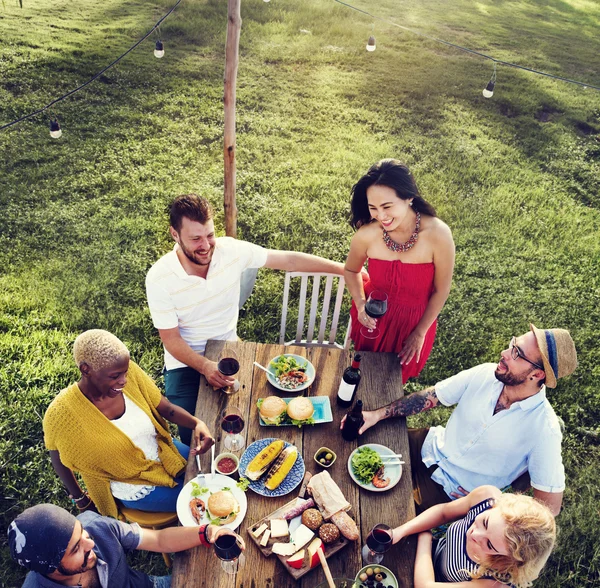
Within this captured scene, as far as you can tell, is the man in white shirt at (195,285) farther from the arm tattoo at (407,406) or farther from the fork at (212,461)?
the arm tattoo at (407,406)

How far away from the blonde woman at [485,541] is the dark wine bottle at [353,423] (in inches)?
19.6

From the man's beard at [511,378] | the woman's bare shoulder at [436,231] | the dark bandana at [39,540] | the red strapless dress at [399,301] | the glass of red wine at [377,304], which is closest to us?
the dark bandana at [39,540]

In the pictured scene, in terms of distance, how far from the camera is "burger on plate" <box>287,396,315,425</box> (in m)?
2.71

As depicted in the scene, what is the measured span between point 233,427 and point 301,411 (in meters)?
0.40

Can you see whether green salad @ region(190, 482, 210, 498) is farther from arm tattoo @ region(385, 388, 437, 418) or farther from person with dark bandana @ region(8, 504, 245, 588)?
arm tattoo @ region(385, 388, 437, 418)

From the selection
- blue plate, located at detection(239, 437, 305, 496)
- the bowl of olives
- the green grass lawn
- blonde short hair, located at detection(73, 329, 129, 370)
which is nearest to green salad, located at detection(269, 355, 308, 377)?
blue plate, located at detection(239, 437, 305, 496)

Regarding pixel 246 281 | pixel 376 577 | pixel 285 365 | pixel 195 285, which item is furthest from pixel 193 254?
pixel 376 577

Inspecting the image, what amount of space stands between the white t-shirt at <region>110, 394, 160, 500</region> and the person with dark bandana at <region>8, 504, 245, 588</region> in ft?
1.42

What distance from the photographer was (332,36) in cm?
1064

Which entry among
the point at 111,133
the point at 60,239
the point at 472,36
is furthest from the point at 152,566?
the point at 472,36

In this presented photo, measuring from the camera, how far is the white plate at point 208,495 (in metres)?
2.34

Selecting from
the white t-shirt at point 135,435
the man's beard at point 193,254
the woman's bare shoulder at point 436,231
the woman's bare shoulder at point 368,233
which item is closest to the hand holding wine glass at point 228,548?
the white t-shirt at point 135,435

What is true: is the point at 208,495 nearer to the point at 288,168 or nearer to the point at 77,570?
the point at 77,570

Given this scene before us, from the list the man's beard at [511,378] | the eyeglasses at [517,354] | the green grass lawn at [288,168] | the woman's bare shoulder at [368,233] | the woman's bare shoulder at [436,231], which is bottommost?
the green grass lawn at [288,168]
